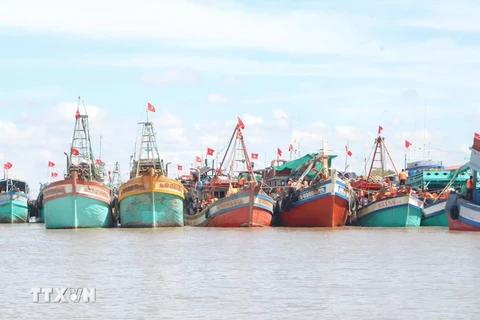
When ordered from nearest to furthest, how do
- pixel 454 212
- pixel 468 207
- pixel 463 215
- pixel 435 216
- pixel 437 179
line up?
pixel 468 207 < pixel 463 215 < pixel 454 212 < pixel 435 216 < pixel 437 179

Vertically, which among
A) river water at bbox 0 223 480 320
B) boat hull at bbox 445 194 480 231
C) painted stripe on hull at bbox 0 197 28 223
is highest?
boat hull at bbox 445 194 480 231

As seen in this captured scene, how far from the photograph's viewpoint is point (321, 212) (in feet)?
184

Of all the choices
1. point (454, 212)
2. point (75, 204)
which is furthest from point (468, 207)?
point (75, 204)

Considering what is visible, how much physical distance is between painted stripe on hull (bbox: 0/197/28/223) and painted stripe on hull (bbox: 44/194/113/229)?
1946 cm

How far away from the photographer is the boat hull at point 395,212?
58094 mm

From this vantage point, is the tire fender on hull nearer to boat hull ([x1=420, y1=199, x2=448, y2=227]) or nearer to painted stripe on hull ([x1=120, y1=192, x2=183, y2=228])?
boat hull ([x1=420, y1=199, x2=448, y2=227])

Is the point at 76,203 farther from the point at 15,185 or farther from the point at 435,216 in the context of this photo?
the point at 15,185

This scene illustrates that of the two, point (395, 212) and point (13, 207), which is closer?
point (395, 212)

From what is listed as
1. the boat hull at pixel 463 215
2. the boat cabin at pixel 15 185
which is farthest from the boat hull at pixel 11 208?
the boat hull at pixel 463 215

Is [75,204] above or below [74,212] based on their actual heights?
above

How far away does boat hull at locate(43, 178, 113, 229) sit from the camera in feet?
178

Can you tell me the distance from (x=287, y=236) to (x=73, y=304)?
23632 millimetres

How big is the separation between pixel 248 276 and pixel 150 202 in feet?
84.6

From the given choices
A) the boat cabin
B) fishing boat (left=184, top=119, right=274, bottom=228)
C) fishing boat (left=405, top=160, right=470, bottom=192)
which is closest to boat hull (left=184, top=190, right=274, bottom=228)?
fishing boat (left=184, top=119, right=274, bottom=228)
